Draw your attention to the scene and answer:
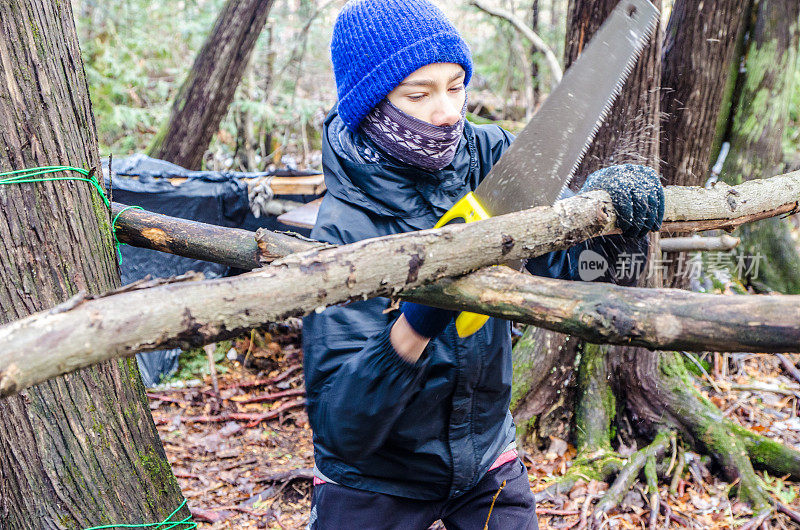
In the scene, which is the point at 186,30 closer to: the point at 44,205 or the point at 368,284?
the point at 44,205

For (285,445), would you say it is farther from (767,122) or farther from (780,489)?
(767,122)

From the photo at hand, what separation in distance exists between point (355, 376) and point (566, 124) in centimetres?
129

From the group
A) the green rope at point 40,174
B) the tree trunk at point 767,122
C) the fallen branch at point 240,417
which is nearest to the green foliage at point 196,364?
the fallen branch at point 240,417

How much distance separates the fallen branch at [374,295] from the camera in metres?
1.11

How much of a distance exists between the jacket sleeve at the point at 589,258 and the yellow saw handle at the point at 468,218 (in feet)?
1.79

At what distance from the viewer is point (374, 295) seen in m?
1.42

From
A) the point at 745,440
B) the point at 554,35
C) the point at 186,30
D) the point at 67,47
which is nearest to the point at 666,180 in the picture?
the point at 745,440

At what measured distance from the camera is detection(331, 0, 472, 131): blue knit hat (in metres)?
1.93

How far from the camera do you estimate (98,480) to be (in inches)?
85.7

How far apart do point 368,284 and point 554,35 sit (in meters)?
9.91

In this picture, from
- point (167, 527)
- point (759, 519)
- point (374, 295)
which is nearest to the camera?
point (374, 295)

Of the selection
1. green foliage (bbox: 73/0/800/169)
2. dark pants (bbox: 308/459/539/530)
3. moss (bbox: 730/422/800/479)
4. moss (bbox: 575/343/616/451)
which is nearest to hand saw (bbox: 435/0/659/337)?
dark pants (bbox: 308/459/539/530)

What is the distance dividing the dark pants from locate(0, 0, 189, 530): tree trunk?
0.81 meters

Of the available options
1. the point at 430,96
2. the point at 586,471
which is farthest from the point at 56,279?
the point at 586,471
